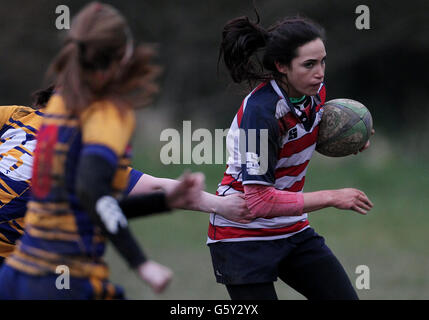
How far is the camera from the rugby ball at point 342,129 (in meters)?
3.79

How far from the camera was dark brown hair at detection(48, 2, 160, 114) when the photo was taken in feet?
8.09

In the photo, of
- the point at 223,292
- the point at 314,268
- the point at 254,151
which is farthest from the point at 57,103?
the point at 223,292

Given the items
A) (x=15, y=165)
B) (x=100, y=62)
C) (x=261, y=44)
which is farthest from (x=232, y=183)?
(x=100, y=62)

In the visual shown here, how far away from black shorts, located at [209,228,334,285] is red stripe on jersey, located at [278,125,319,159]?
45cm

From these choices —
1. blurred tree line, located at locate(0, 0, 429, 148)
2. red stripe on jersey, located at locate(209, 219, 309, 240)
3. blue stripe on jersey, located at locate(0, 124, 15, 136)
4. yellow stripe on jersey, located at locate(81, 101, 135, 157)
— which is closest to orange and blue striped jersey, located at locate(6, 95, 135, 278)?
yellow stripe on jersey, located at locate(81, 101, 135, 157)

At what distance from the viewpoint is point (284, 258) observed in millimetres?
3682

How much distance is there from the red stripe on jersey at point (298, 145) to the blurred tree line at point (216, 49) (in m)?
12.4

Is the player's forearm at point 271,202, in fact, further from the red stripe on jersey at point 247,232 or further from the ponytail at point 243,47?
the ponytail at point 243,47

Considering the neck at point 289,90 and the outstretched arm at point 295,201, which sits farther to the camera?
the neck at point 289,90

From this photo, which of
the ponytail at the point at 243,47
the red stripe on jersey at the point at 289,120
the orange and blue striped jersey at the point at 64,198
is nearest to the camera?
the orange and blue striped jersey at the point at 64,198

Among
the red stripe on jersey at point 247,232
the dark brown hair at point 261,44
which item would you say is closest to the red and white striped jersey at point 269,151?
the red stripe on jersey at point 247,232

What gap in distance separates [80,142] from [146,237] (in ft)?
23.8

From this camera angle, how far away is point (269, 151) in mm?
3424

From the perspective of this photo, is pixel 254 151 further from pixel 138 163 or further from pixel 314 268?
pixel 138 163
